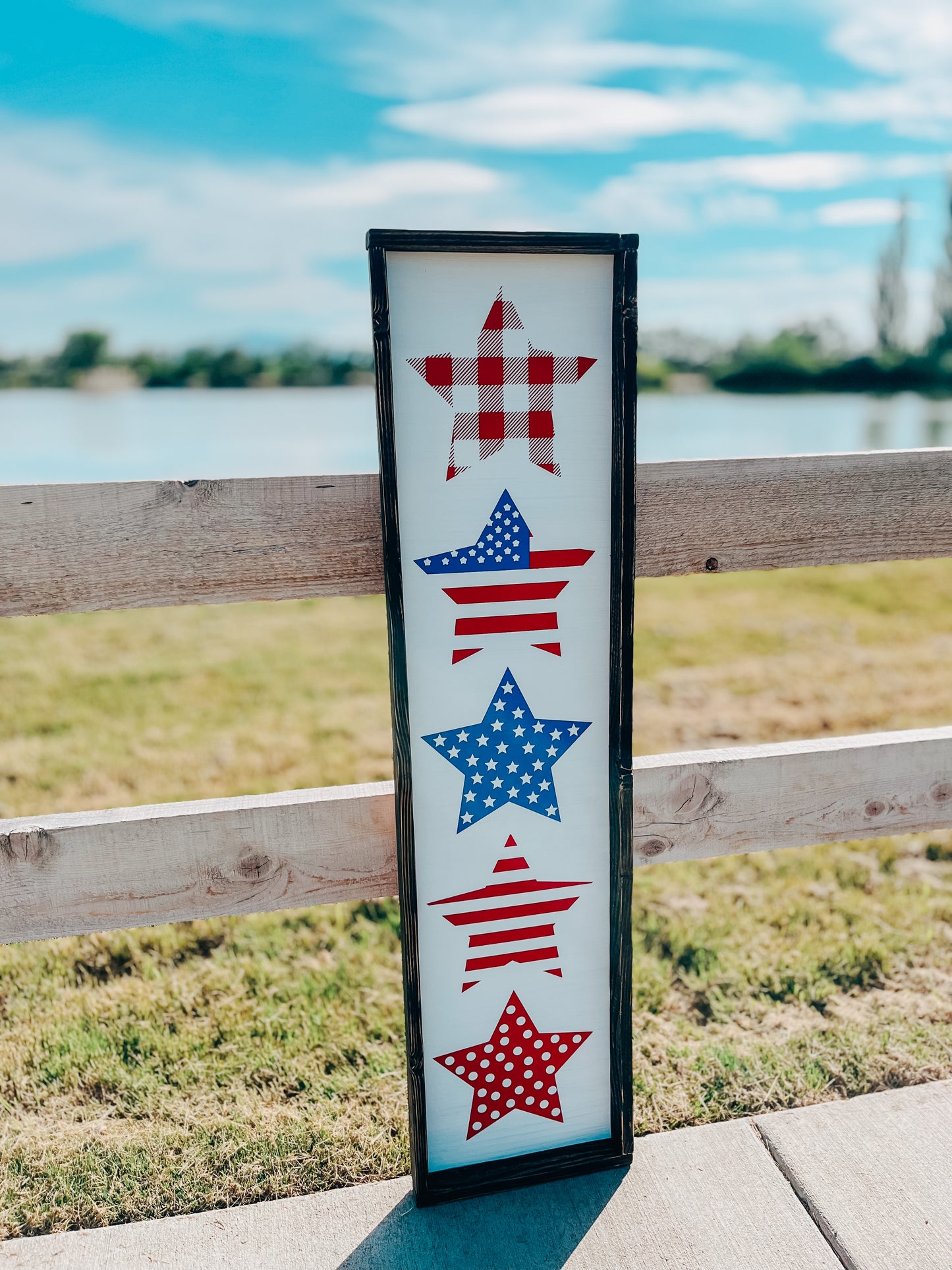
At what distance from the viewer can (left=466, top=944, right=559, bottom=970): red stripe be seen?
1.88 metres

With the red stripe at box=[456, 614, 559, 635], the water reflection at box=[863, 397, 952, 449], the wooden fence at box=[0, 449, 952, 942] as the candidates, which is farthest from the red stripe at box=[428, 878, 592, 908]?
the water reflection at box=[863, 397, 952, 449]

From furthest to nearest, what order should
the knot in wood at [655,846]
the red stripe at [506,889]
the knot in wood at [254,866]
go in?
the knot in wood at [655,846] < the knot in wood at [254,866] < the red stripe at [506,889]

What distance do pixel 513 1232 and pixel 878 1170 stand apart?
0.78 meters

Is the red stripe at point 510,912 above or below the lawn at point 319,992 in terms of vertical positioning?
above

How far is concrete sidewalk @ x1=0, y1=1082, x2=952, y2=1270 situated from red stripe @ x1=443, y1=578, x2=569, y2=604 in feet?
4.10

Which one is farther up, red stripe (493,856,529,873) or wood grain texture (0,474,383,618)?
wood grain texture (0,474,383,618)

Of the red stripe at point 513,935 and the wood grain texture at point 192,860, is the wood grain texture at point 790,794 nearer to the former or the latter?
the red stripe at point 513,935

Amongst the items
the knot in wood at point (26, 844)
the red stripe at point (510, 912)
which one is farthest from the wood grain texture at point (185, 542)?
the red stripe at point (510, 912)

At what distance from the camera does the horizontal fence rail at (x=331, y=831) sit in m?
1.90

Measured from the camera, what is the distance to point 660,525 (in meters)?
1.98

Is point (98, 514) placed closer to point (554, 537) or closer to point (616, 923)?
point (554, 537)

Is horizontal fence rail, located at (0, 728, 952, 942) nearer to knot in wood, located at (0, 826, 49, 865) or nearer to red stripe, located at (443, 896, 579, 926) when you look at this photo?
knot in wood, located at (0, 826, 49, 865)

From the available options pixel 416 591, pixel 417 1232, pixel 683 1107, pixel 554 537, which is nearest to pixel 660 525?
pixel 554 537

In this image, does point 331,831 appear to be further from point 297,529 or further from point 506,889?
point 297,529
